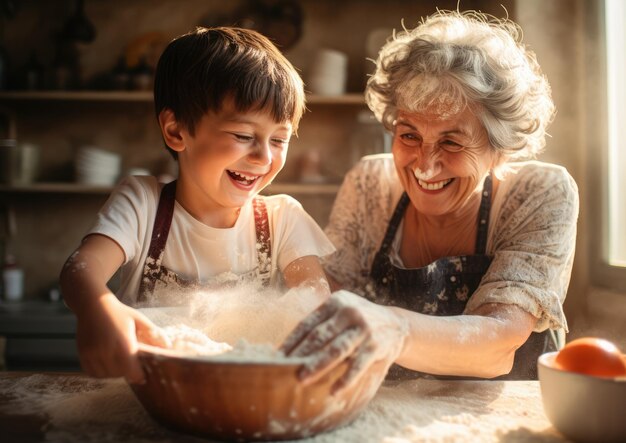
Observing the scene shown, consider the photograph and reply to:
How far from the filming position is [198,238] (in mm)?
1269

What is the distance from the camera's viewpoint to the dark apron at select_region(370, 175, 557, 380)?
1.40 meters

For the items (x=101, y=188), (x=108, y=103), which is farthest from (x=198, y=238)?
(x=108, y=103)

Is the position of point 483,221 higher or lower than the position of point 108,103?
Answer: lower

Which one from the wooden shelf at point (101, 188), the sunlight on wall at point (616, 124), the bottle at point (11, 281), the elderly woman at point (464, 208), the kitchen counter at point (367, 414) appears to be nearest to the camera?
the kitchen counter at point (367, 414)

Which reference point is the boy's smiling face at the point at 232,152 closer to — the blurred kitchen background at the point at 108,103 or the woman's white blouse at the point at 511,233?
the woman's white blouse at the point at 511,233

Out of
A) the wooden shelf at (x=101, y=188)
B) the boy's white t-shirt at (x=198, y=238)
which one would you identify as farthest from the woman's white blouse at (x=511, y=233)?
the wooden shelf at (x=101, y=188)

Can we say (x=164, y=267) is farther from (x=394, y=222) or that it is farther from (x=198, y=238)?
(x=394, y=222)

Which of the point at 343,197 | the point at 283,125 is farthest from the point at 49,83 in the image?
the point at 283,125

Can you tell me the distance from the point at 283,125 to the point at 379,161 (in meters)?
0.54

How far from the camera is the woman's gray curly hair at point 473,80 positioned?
4.30 ft

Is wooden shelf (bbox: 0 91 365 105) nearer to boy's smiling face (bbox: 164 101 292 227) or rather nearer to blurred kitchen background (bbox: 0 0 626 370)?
blurred kitchen background (bbox: 0 0 626 370)

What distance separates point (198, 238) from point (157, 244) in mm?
90

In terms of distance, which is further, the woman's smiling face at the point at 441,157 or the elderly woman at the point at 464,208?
the woman's smiling face at the point at 441,157

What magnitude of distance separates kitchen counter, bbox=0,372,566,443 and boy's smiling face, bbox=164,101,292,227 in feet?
1.42
